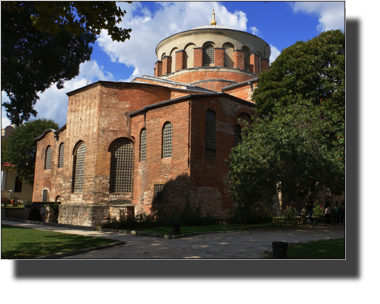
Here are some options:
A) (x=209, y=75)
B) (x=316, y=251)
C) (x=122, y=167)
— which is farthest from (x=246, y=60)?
(x=316, y=251)

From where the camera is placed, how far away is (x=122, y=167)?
20.8 metres

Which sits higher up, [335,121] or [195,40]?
[195,40]

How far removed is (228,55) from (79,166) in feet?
58.1

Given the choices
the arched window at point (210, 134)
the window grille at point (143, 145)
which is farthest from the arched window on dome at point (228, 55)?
the window grille at point (143, 145)

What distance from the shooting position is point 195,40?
3033 cm

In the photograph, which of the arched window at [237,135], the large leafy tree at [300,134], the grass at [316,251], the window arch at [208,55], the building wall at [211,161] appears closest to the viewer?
the grass at [316,251]

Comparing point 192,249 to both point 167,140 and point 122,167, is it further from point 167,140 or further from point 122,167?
point 122,167

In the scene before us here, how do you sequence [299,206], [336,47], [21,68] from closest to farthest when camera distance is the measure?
[21,68] < [336,47] < [299,206]

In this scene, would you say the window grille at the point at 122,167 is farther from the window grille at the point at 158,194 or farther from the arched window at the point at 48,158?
the arched window at the point at 48,158

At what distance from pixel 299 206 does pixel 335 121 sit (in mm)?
10295

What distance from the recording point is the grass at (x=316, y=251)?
24.9ft

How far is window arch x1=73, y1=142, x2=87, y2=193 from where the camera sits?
21578 mm
